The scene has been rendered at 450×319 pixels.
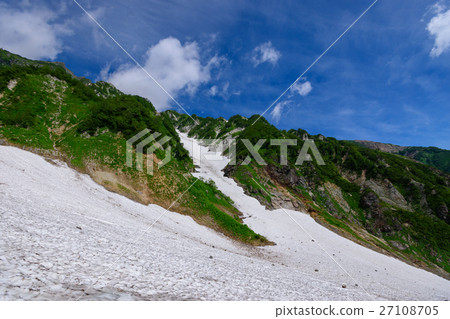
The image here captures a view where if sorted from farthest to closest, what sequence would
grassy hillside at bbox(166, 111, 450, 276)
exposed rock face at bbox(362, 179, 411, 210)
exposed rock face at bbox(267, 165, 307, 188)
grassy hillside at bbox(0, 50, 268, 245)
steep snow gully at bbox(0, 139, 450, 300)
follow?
exposed rock face at bbox(362, 179, 411, 210) < exposed rock face at bbox(267, 165, 307, 188) < grassy hillside at bbox(166, 111, 450, 276) < grassy hillside at bbox(0, 50, 268, 245) < steep snow gully at bbox(0, 139, 450, 300)

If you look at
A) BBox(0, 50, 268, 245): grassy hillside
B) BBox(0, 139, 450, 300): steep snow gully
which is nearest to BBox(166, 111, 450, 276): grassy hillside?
BBox(0, 139, 450, 300): steep snow gully

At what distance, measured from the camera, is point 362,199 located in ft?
211

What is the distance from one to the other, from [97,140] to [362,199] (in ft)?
233

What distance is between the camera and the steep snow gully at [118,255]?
5953 mm

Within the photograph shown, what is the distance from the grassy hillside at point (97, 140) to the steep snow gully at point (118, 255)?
2.21m

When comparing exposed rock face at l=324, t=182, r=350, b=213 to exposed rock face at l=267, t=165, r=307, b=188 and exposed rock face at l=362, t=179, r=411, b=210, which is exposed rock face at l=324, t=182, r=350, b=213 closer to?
exposed rock face at l=267, t=165, r=307, b=188

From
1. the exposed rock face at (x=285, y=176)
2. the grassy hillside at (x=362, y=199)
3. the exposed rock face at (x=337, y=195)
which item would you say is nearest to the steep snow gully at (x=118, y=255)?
the grassy hillside at (x=362, y=199)

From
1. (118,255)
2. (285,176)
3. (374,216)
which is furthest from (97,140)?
(374,216)

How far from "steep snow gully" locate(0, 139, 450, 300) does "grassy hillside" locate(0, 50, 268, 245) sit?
86.9 inches

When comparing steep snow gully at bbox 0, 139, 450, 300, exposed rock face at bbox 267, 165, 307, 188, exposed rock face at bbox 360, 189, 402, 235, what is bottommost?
steep snow gully at bbox 0, 139, 450, 300

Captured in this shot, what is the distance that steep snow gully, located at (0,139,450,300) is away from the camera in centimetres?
595

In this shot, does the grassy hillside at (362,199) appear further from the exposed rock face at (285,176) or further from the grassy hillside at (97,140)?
the grassy hillside at (97,140)

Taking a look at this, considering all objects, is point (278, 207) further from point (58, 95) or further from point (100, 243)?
point (58, 95)

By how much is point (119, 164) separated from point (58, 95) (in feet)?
77.3
